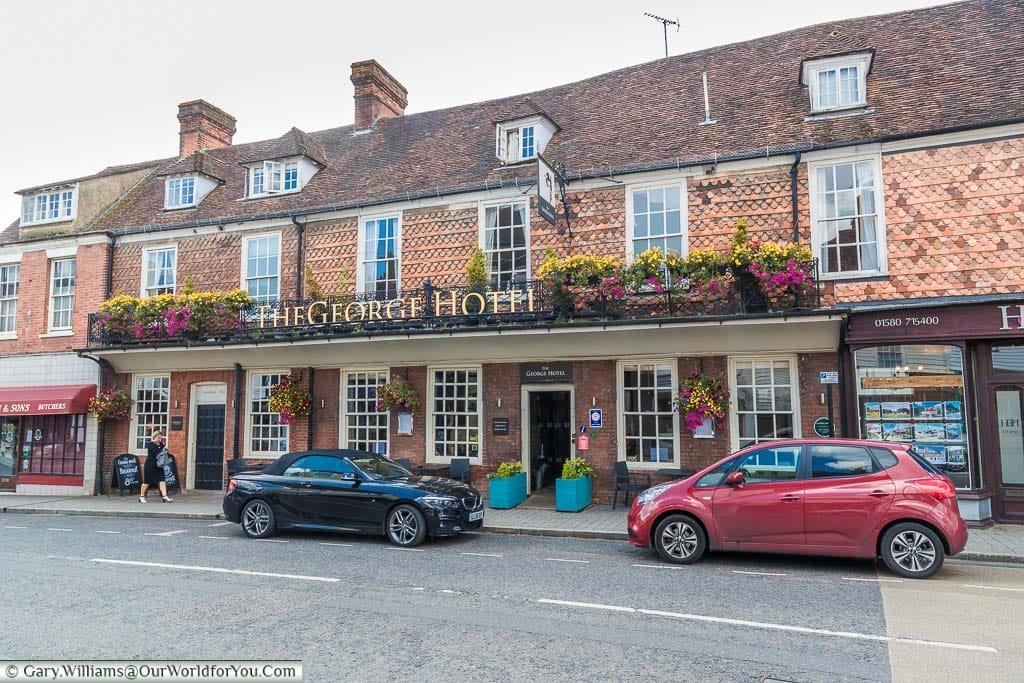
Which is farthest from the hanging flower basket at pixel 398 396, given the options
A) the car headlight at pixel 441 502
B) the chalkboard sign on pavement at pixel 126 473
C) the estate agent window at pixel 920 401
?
the estate agent window at pixel 920 401

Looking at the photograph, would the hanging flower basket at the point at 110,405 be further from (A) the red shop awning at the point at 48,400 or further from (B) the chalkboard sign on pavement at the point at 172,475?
(B) the chalkboard sign on pavement at the point at 172,475

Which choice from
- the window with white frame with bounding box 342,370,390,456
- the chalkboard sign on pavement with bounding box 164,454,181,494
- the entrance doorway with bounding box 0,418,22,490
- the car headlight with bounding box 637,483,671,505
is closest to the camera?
the car headlight with bounding box 637,483,671,505

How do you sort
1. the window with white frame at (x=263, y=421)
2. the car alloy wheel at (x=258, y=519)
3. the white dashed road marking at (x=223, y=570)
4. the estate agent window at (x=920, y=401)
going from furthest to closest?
the window with white frame at (x=263, y=421), the estate agent window at (x=920, y=401), the car alloy wheel at (x=258, y=519), the white dashed road marking at (x=223, y=570)

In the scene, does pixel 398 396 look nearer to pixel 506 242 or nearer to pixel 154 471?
pixel 506 242

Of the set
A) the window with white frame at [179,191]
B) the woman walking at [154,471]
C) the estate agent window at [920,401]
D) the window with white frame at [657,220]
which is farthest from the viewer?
the window with white frame at [179,191]

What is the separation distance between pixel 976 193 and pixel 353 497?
1197 cm

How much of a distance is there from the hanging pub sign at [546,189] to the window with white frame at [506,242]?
129 cm

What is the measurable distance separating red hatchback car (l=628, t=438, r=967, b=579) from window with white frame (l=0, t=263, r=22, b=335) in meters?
19.7

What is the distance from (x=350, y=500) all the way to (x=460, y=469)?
429 centimetres

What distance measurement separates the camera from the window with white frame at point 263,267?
1794cm

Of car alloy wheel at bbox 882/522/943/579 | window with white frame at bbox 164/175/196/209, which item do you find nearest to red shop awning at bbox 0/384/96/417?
window with white frame at bbox 164/175/196/209

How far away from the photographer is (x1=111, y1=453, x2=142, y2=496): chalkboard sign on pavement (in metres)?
17.8

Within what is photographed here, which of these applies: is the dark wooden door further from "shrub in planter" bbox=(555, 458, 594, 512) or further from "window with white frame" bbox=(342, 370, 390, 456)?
"shrub in planter" bbox=(555, 458, 594, 512)

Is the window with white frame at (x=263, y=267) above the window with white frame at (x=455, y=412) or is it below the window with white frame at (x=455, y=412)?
above
